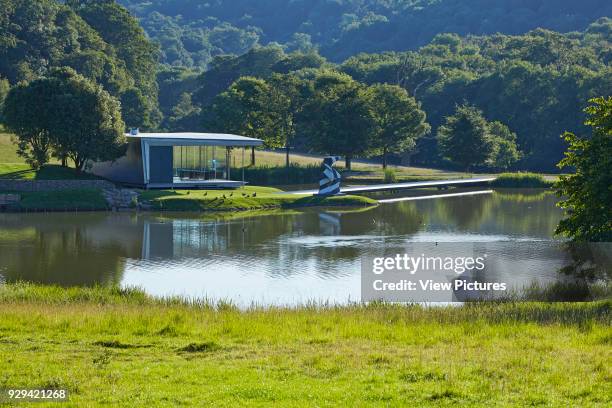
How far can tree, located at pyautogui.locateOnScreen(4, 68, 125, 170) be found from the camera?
228 feet

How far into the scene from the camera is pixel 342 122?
94125 millimetres

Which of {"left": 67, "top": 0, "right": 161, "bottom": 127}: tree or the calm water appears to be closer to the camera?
the calm water

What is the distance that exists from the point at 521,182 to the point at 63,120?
46.6 metres

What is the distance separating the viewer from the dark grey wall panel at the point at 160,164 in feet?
234

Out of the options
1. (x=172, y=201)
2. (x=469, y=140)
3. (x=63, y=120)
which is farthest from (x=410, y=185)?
(x=63, y=120)

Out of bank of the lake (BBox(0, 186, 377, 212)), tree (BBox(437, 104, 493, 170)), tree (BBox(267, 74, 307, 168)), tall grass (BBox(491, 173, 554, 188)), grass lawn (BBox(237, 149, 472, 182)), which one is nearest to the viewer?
bank of the lake (BBox(0, 186, 377, 212))

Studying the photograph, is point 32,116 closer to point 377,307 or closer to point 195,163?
point 195,163

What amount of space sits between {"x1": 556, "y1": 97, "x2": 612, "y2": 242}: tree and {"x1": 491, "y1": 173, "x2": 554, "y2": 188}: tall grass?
202 ft

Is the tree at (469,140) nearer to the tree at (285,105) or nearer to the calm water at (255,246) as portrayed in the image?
the tree at (285,105)

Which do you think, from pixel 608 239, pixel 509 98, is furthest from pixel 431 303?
pixel 509 98

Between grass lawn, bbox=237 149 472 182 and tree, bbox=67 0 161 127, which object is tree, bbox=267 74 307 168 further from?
tree, bbox=67 0 161 127

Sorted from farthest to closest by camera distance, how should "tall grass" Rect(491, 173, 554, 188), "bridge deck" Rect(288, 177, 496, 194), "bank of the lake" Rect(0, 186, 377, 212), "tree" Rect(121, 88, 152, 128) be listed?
"tree" Rect(121, 88, 152, 128) → "tall grass" Rect(491, 173, 554, 188) → "bridge deck" Rect(288, 177, 496, 194) → "bank of the lake" Rect(0, 186, 377, 212)

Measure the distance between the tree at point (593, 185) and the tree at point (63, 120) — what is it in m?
44.9

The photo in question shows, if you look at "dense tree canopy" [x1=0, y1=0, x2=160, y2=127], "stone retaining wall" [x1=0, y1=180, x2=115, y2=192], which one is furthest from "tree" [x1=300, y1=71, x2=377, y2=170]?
"stone retaining wall" [x1=0, y1=180, x2=115, y2=192]
